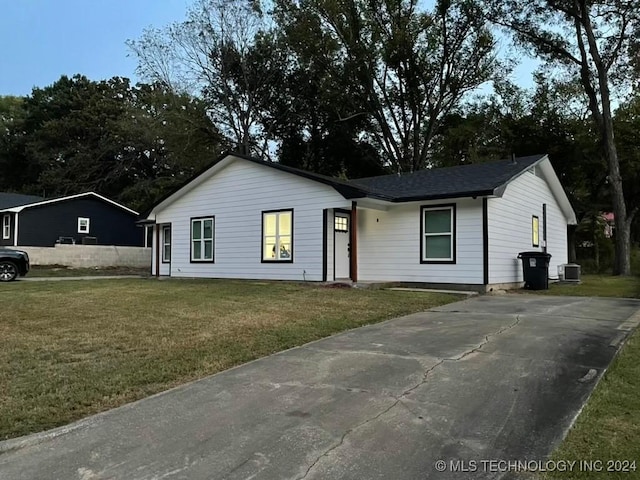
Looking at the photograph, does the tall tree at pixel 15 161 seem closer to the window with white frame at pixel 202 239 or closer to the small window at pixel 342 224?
the window with white frame at pixel 202 239

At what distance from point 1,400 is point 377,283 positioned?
10943mm

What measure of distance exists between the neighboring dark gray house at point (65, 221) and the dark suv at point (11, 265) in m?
10.9

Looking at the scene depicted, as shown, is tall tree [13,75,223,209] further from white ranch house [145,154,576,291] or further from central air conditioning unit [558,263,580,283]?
central air conditioning unit [558,263,580,283]

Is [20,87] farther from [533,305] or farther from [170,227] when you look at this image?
[533,305]

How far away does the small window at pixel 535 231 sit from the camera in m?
Result: 16.6

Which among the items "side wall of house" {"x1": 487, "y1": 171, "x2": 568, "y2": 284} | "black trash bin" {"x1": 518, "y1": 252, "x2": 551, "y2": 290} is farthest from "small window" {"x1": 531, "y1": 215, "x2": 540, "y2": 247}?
"black trash bin" {"x1": 518, "y1": 252, "x2": 551, "y2": 290}

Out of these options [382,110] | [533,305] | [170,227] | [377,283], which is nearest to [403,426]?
[533,305]

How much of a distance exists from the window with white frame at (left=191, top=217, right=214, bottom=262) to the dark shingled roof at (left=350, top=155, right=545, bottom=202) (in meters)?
5.99

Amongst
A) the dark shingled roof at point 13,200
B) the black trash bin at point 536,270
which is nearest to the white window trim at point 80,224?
the dark shingled roof at point 13,200

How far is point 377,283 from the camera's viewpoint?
14367mm

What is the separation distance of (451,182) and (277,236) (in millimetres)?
5554

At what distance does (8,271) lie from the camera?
1683 cm

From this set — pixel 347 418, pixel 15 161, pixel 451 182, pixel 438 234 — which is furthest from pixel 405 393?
pixel 15 161

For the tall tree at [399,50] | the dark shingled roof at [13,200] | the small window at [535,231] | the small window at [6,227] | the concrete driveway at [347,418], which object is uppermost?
the tall tree at [399,50]
